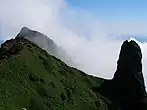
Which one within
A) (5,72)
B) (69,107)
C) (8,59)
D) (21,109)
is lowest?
(21,109)

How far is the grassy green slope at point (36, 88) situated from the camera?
502 ft

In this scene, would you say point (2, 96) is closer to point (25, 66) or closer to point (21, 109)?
point (21, 109)

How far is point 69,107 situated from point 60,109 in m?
7.31

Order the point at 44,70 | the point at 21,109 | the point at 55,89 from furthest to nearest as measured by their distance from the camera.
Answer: the point at 44,70, the point at 55,89, the point at 21,109

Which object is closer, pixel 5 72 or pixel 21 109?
pixel 21 109

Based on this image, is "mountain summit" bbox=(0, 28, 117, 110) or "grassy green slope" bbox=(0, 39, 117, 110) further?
"grassy green slope" bbox=(0, 39, 117, 110)

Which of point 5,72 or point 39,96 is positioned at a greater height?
point 5,72

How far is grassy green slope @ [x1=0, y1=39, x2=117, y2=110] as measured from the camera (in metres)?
153

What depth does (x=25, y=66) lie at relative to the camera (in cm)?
17925

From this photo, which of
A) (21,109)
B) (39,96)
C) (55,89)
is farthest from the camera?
(55,89)

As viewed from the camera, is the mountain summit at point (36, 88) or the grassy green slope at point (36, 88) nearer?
the mountain summit at point (36, 88)

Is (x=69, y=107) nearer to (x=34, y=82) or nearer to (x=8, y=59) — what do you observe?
(x=34, y=82)

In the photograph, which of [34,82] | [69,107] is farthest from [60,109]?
[34,82]

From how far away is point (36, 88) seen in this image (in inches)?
6624
